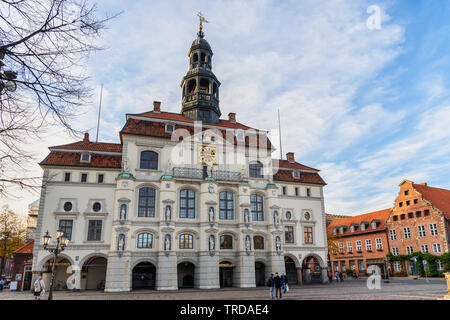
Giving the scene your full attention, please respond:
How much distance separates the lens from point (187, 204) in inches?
1337

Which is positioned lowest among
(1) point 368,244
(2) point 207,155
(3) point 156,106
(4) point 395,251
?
(4) point 395,251

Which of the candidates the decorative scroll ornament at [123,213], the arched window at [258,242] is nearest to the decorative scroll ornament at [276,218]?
the arched window at [258,242]

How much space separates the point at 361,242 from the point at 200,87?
130 ft

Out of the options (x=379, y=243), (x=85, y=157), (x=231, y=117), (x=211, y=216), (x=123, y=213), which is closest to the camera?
(x=123, y=213)

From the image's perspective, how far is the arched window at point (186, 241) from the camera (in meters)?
32.5

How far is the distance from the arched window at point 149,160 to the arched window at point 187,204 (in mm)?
4089

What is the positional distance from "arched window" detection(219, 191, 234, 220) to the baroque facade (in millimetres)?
111

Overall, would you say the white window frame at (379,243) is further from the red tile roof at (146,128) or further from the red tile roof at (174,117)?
the red tile roof at (146,128)

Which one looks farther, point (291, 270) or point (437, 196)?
point (437, 196)

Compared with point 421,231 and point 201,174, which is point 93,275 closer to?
point 201,174

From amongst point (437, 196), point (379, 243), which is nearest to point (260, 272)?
point (379, 243)
